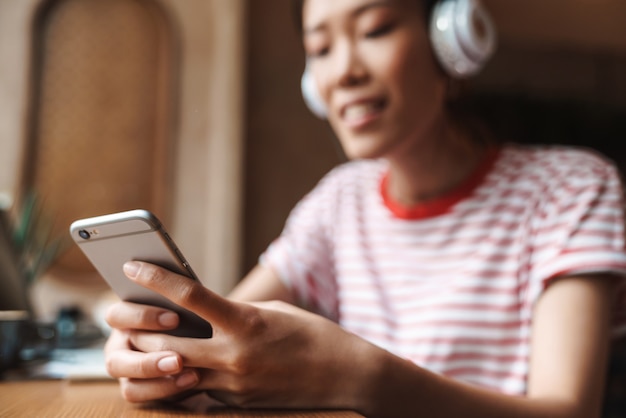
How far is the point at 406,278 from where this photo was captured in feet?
2.69

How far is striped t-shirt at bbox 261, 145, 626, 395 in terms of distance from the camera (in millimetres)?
701

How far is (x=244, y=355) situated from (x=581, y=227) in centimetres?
47

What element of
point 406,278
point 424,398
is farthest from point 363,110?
point 424,398

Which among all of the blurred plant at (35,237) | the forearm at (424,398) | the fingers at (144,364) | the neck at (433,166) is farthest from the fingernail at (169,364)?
the blurred plant at (35,237)

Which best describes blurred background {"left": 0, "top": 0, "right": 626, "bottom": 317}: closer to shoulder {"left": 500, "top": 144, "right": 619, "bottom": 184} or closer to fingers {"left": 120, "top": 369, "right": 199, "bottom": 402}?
shoulder {"left": 500, "top": 144, "right": 619, "bottom": 184}

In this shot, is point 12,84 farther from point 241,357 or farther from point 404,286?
point 241,357

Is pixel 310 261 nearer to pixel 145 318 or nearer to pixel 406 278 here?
pixel 406 278

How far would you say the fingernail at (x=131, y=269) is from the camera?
0.42 m

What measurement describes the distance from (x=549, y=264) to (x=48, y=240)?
1.36 meters

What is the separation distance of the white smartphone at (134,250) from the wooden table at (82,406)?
0.07 metres

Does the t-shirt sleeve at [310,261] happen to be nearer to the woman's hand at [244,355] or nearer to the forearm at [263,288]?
the forearm at [263,288]

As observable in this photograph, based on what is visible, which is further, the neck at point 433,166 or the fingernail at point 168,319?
the neck at point 433,166

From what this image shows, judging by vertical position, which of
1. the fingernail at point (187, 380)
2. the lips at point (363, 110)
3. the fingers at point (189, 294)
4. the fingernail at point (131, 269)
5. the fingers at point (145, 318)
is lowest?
the fingernail at point (187, 380)

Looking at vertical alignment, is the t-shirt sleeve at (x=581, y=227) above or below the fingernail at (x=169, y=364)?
above
